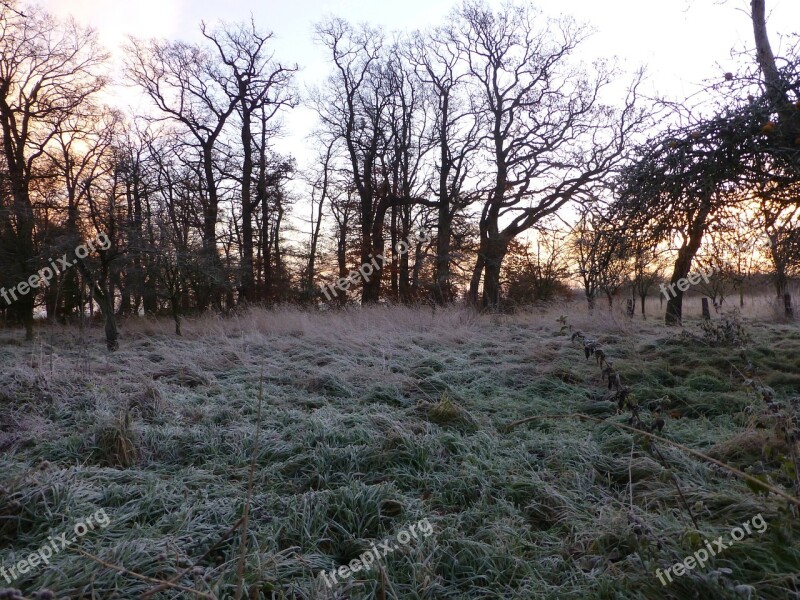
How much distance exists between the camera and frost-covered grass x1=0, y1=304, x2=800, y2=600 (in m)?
1.73

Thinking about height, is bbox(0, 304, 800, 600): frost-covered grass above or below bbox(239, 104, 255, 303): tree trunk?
below

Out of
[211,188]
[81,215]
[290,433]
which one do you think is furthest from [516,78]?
[290,433]

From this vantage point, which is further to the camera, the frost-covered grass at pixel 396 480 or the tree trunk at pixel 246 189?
the tree trunk at pixel 246 189

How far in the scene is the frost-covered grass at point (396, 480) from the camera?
173 centimetres

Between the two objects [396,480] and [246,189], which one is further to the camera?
[246,189]

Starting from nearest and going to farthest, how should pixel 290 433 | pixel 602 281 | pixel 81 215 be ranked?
pixel 290 433
pixel 602 281
pixel 81 215

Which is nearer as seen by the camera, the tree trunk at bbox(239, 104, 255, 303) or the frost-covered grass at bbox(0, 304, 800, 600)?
the frost-covered grass at bbox(0, 304, 800, 600)

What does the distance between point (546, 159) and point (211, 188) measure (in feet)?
44.2

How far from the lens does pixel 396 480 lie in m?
2.65

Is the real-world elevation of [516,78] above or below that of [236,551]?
above

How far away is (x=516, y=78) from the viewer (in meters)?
16.0

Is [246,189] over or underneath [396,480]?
over

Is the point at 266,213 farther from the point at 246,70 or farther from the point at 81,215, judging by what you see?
the point at 81,215

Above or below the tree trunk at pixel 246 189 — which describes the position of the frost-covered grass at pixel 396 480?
below
